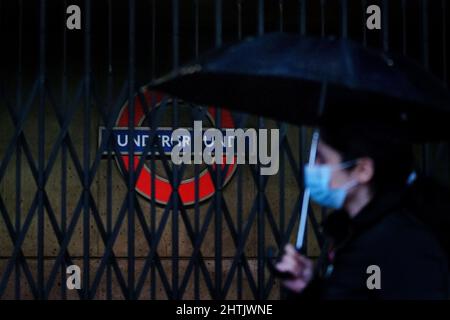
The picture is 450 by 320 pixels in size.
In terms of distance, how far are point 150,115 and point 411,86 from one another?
2.57 metres

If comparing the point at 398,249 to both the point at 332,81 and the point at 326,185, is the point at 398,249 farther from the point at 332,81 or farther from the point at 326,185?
the point at 332,81

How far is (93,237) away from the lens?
810cm

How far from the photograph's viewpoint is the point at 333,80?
291 cm

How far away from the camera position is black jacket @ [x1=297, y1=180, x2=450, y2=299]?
2568mm

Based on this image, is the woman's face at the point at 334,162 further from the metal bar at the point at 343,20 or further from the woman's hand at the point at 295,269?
the metal bar at the point at 343,20

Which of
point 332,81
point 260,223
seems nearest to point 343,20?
point 260,223

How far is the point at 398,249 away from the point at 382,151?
378 millimetres

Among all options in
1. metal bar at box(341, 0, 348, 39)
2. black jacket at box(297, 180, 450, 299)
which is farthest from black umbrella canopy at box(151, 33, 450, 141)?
metal bar at box(341, 0, 348, 39)

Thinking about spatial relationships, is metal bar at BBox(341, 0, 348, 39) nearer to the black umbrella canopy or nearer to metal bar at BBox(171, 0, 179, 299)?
metal bar at BBox(171, 0, 179, 299)

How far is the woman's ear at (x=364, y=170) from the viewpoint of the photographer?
2.82 metres

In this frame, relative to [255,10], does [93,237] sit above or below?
below

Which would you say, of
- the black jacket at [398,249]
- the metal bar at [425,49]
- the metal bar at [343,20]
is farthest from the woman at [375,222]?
the metal bar at [425,49]
